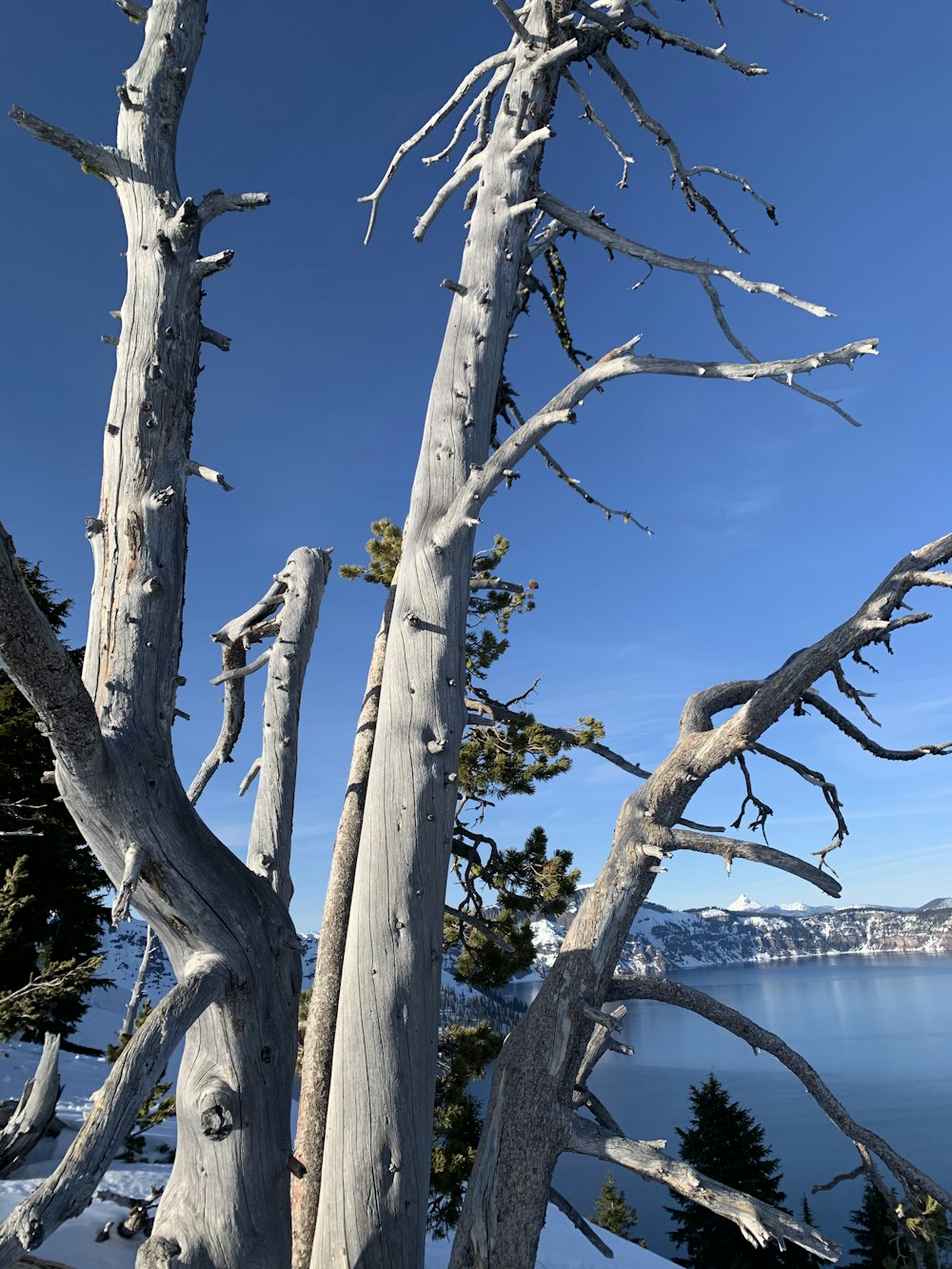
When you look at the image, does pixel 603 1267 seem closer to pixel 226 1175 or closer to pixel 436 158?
pixel 226 1175

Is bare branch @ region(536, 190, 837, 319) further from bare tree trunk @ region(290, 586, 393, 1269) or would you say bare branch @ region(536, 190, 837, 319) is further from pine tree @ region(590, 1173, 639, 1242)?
pine tree @ region(590, 1173, 639, 1242)

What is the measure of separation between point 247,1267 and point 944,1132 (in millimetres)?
67664

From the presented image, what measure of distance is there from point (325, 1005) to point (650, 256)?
14.3ft

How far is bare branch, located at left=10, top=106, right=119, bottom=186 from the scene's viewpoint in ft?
8.88

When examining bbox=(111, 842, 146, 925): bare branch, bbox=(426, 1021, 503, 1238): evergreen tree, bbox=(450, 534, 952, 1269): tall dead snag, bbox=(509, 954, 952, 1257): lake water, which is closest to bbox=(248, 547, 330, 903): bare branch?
bbox=(111, 842, 146, 925): bare branch

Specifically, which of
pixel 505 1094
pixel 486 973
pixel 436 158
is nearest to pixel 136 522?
pixel 505 1094

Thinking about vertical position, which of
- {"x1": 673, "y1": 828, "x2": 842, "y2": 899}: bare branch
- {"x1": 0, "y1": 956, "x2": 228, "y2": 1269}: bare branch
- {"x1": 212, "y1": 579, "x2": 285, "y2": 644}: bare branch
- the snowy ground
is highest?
{"x1": 212, "y1": 579, "x2": 285, "y2": 644}: bare branch

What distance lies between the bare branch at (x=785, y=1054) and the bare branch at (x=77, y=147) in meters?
4.18

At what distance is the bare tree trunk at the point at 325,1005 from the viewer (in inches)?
Answer: 149

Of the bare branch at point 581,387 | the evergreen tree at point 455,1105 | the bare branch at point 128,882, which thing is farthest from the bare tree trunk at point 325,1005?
the evergreen tree at point 455,1105

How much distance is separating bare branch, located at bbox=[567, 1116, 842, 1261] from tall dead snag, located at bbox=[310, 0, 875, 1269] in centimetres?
88

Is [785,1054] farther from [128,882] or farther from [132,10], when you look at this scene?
[132,10]

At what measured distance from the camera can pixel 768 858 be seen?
3.91 metres

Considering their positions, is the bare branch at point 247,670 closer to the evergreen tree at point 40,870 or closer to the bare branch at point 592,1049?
the bare branch at point 592,1049
